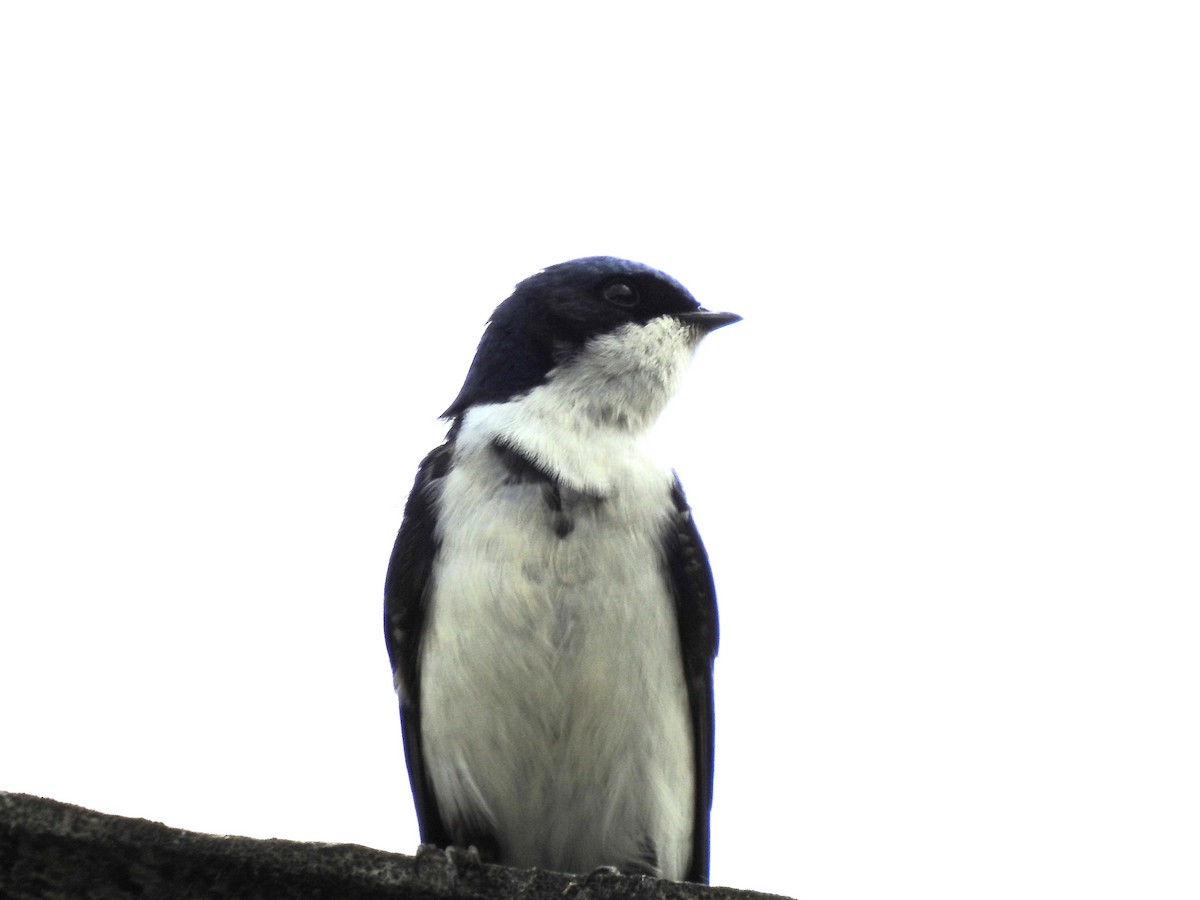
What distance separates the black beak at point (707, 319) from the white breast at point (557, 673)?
1.24 meters

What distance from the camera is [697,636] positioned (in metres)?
5.07

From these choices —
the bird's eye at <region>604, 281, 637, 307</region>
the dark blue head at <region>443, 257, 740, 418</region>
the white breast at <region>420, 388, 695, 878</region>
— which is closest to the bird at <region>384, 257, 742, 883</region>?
the white breast at <region>420, 388, 695, 878</region>

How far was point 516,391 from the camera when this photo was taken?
5465 mm

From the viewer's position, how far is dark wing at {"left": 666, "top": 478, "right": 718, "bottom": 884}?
5.00 metres

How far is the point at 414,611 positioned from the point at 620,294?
5.24ft

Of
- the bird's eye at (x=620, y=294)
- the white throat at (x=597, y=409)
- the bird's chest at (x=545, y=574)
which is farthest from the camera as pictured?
the bird's eye at (x=620, y=294)

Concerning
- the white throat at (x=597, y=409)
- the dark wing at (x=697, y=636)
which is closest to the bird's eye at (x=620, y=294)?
the white throat at (x=597, y=409)

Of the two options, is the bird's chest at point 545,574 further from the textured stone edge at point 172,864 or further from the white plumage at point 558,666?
the textured stone edge at point 172,864

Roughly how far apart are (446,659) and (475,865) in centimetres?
192

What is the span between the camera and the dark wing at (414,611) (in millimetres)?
5004

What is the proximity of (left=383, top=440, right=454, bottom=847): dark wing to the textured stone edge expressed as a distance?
220cm

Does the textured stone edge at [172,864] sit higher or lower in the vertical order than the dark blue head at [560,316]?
lower

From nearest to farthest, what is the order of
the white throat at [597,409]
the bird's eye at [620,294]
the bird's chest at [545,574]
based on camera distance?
the bird's chest at [545,574] < the white throat at [597,409] < the bird's eye at [620,294]

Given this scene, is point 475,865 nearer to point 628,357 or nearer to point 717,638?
point 717,638
